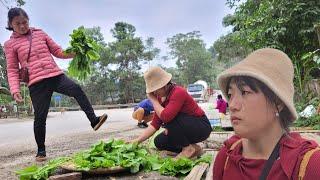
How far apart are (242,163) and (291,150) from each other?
0.22 metres

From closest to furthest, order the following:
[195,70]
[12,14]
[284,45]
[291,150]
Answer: [291,150], [12,14], [284,45], [195,70]

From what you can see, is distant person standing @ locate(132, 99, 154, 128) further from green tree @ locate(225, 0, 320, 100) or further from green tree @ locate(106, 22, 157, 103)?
green tree @ locate(106, 22, 157, 103)

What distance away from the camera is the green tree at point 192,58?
212 ft

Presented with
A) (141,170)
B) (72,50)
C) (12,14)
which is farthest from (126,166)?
(12,14)

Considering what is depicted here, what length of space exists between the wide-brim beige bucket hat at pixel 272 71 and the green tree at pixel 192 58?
60.3 m

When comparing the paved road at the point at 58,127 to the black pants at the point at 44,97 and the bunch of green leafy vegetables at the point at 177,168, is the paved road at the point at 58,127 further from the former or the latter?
the bunch of green leafy vegetables at the point at 177,168

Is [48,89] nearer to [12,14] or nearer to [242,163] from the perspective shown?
[12,14]

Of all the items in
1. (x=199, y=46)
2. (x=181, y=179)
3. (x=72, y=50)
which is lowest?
(x=181, y=179)

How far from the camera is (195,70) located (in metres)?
65.5

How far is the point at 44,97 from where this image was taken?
4918 mm

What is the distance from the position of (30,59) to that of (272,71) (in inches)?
149

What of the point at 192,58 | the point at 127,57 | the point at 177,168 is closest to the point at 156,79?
the point at 177,168

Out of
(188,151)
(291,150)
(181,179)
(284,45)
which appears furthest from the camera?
(284,45)

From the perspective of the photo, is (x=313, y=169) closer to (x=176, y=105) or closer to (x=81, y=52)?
(x=176, y=105)
